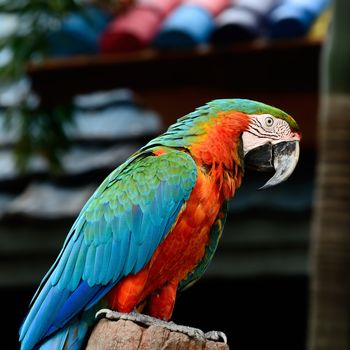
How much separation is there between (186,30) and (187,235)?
2093mm

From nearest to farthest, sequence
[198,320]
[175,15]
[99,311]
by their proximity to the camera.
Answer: [99,311] < [175,15] < [198,320]

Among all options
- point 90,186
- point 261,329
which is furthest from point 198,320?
point 90,186

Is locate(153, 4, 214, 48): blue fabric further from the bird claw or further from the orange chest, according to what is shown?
the bird claw

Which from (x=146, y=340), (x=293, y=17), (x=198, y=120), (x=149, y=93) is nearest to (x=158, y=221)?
(x=198, y=120)

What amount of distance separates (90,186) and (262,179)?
0.83 meters

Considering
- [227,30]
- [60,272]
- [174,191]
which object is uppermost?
[227,30]

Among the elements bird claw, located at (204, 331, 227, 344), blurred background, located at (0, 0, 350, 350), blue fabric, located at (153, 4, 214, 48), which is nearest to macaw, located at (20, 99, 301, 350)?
bird claw, located at (204, 331, 227, 344)

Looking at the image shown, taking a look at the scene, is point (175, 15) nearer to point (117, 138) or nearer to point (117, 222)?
point (117, 138)

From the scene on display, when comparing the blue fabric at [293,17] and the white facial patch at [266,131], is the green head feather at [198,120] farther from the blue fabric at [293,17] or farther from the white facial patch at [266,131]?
the blue fabric at [293,17]

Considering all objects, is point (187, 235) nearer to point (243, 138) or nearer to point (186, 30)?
point (243, 138)

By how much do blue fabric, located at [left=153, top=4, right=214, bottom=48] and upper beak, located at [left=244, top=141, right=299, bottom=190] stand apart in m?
1.87

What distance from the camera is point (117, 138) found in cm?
623

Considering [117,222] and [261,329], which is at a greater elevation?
[117,222]

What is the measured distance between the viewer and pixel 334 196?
4590 mm
